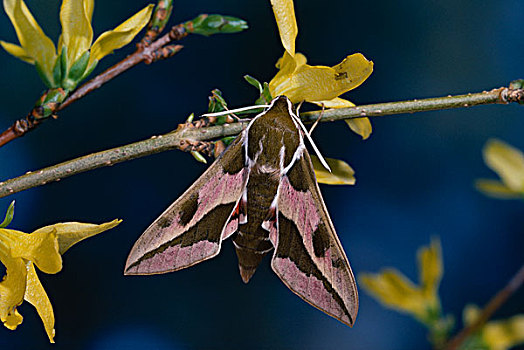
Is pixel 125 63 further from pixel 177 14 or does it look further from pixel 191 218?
pixel 177 14

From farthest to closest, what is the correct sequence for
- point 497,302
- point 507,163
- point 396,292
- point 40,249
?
point 396,292 < point 507,163 < point 497,302 < point 40,249

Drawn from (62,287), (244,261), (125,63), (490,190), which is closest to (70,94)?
(125,63)

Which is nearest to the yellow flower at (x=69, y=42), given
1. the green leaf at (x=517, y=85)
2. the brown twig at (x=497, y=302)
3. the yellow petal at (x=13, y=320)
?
the yellow petal at (x=13, y=320)

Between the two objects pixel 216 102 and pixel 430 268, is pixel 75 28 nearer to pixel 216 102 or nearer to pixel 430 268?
pixel 216 102

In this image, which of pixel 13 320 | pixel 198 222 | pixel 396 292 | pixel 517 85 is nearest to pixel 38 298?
pixel 13 320

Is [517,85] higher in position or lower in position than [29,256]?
higher

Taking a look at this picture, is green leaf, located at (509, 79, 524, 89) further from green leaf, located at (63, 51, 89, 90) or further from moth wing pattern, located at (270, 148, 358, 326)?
green leaf, located at (63, 51, 89, 90)

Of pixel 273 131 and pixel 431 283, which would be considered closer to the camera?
pixel 273 131
